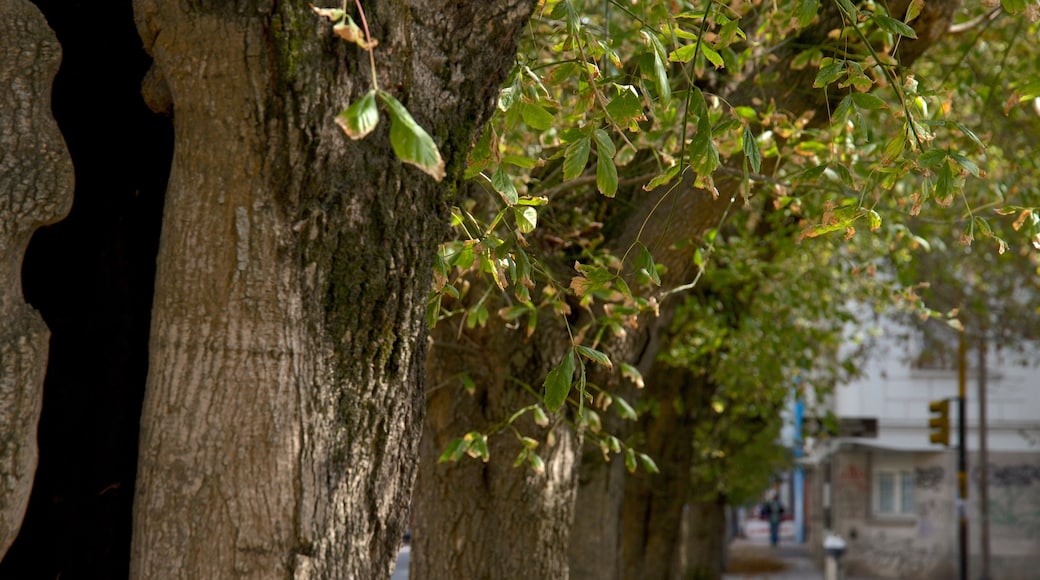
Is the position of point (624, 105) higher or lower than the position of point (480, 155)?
higher

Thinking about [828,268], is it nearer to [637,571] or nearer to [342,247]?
[637,571]

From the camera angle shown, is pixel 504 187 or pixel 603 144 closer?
pixel 603 144

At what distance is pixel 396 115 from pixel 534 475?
4229 millimetres

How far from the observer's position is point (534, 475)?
6.56m

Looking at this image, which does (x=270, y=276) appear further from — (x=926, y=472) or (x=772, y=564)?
(x=772, y=564)

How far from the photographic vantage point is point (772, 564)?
3884 centimetres

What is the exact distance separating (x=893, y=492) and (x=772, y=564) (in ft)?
21.9

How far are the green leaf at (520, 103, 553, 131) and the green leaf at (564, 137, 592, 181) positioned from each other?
0.10 m

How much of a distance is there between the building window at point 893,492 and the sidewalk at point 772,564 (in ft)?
7.05

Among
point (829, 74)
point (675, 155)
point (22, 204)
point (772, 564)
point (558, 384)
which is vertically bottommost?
point (772, 564)

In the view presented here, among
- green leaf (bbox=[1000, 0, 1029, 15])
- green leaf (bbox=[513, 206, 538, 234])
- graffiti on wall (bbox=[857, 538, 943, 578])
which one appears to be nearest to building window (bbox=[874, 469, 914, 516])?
graffiti on wall (bbox=[857, 538, 943, 578])

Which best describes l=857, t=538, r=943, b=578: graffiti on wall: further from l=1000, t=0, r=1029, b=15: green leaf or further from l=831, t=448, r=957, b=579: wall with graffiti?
l=1000, t=0, r=1029, b=15: green leaf

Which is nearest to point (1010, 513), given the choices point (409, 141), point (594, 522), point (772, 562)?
point (772, 562)

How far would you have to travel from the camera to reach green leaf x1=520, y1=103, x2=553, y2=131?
12.7 feet
